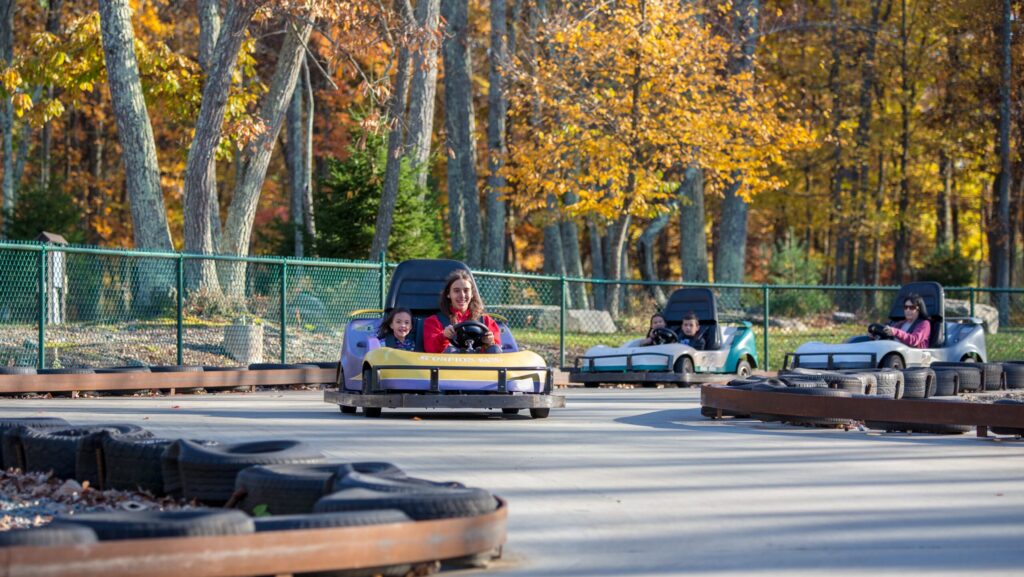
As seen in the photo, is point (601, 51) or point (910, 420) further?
point (601, 51)

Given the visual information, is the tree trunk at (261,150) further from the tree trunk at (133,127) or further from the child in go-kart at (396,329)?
the child in go-kart at (396,329)

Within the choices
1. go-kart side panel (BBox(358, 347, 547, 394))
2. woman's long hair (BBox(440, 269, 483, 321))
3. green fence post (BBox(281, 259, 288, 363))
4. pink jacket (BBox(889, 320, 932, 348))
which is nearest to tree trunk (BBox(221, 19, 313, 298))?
green fence post (BBox(281, 259, 288, 363))

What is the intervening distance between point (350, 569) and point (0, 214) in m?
30.4

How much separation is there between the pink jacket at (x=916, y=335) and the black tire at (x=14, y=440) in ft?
46.0

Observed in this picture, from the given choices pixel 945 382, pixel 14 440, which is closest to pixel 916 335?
pixel 945 382

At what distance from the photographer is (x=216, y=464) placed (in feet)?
22.4

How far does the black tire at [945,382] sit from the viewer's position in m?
17.4

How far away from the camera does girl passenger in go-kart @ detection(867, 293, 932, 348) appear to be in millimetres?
20109

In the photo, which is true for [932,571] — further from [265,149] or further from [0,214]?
[0,214]

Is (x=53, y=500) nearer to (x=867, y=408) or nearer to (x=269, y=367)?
(x=867, y=408)

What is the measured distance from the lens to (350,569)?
5.11m

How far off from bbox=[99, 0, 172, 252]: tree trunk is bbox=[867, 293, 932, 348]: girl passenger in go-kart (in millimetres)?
11506

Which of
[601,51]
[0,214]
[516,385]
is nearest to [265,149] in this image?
[601,51]

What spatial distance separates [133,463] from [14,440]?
1508 millimetres
